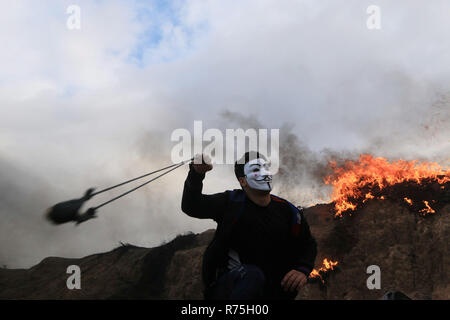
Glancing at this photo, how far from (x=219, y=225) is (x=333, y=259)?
15.0m

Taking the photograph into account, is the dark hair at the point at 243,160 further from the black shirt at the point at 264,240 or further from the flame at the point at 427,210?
the flame at the point at 427,210

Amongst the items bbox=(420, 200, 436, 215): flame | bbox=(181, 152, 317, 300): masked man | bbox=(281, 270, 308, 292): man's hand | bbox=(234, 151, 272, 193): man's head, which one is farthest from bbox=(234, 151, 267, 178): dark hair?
bbox=(420, 200, 436, 215): flame

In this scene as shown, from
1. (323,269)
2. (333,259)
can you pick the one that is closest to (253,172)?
(323,269)

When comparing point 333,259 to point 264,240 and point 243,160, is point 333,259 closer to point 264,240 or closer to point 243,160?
point 243,160

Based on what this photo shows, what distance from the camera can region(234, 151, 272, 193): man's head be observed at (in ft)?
12.2

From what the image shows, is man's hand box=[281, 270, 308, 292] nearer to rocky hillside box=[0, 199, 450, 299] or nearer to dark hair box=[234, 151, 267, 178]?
dark hair box=[234, 151, 267, 178]

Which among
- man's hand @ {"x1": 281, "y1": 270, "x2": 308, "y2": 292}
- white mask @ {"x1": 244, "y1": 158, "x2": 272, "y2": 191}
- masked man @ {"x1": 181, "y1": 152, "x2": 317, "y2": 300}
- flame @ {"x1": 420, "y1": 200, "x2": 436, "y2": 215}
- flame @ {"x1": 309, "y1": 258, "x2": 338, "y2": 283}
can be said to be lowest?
flame @ {"x1": 309, "y1": 258, "x2": 338, "y2": 283}

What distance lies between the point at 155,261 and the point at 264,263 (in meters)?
21.2

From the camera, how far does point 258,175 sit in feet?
12.3

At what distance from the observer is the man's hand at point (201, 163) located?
3.32 metres

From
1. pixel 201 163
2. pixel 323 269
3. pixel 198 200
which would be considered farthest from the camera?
pixel 323 269

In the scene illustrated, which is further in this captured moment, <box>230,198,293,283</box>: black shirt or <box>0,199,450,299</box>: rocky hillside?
<box>0,199,450,299</box>: rocky hillside

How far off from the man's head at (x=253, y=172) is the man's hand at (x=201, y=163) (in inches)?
25.2
